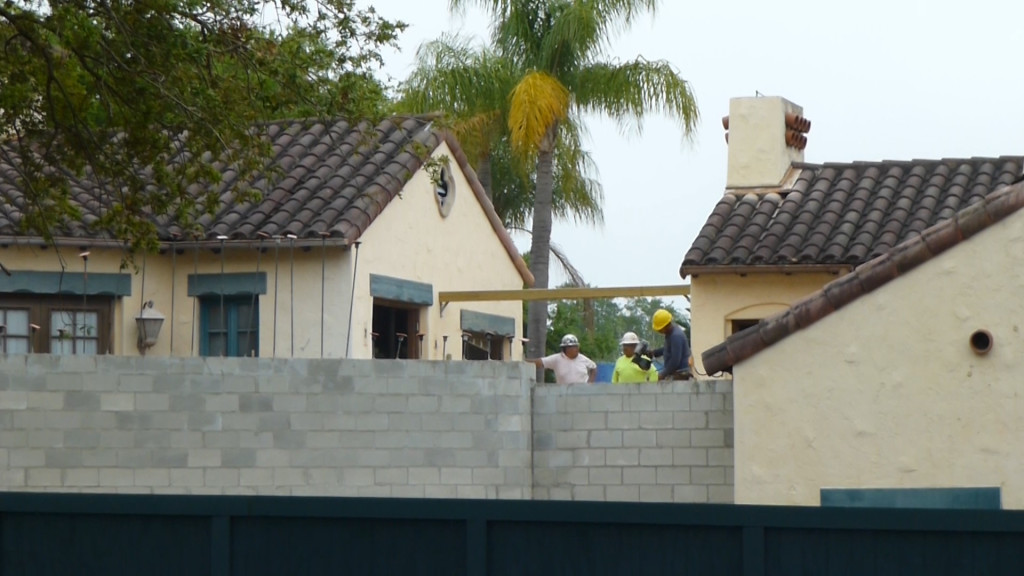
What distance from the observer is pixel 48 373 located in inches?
590

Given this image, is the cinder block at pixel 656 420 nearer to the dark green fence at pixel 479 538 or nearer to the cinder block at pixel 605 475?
the cinder block at pixel 605 475

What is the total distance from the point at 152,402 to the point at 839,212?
918 centimetres

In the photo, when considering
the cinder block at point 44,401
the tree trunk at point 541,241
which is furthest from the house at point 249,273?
the tree trunk at point 541,241

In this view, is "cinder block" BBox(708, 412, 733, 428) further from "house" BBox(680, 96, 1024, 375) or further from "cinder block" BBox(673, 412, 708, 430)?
"house" BBox(680, 96, 1024, 375)

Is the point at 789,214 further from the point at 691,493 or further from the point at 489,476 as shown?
the point at 489,476

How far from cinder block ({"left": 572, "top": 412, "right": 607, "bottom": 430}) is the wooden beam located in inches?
215

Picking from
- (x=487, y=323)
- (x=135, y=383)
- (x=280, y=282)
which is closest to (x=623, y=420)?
(x=135, y=383)

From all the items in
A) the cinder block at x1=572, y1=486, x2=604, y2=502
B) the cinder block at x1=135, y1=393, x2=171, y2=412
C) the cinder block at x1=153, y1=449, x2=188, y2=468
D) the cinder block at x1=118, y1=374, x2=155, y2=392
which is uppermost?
the cinder block at x1=118, y1=374, x2=155, y2=392

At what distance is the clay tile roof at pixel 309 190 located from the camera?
63.7ft

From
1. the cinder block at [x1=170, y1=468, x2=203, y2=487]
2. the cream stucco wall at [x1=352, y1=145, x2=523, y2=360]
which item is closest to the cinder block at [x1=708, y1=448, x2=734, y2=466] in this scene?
the cinder block at [x1=170, y1=468, x2=203, y2=487]

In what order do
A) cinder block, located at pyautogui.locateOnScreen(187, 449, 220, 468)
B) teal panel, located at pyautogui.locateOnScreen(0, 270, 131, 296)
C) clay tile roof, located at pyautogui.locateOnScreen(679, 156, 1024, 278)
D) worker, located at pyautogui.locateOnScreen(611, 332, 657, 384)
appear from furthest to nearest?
teal panel, located at pyautogui.locateOnScreen(0, 270, 131, 296)
clay tile roof, located at pyautogui.locateOnScreen(679, 156, 1024, 278)
worker, located at pyautogui.locateOnScreen(611, 332, 657, 384)
cinder block, located at pyautogui.locateOnScreen(187, 449, 220, 468)

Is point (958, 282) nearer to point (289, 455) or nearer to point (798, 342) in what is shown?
point (798, 342)

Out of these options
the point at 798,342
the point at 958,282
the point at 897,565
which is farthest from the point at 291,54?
the point at 897,565

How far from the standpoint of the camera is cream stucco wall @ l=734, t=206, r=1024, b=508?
13570 millimetres
